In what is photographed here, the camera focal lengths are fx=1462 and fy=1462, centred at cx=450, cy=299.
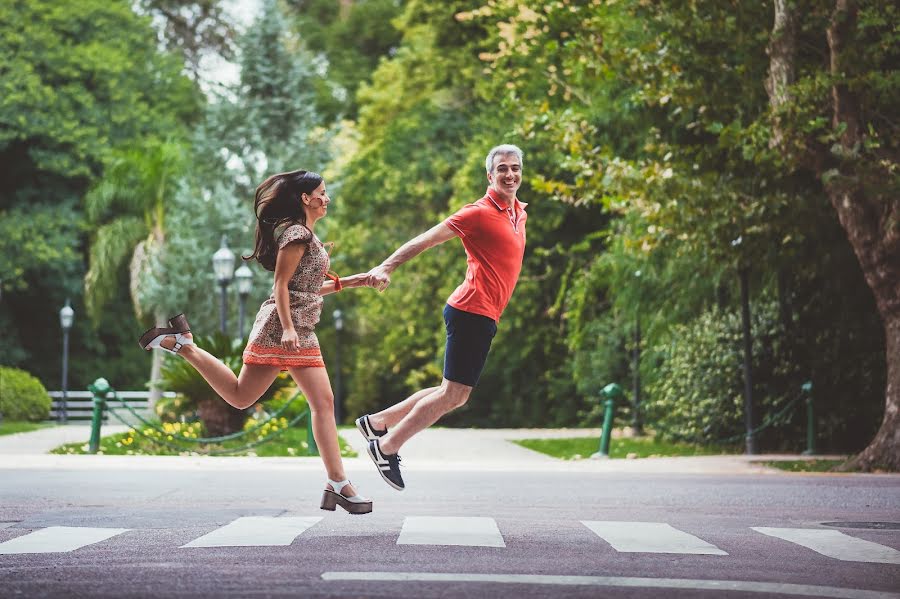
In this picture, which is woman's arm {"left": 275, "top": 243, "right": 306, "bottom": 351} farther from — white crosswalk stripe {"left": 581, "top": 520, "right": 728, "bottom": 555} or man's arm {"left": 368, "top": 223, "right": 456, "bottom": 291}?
white crosswalk stripe {"left": 581, "top": 520, "right": 728, "bottom": 555}

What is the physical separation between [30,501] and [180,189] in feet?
114

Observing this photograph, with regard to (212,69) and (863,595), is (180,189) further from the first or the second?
(863,595)

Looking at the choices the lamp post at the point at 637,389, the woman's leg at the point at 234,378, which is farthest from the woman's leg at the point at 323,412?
the lamp post at the point at 637,389

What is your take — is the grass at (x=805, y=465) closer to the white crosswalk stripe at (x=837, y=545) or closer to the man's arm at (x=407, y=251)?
the white crosswalk stripe at (x=837, y=545)

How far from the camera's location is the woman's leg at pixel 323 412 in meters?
8.42

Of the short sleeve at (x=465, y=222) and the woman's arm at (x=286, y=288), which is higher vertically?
the short sleeve at (x=465, y=222)

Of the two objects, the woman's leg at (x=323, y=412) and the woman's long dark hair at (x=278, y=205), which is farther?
the woman's long dark hair at (x=278, y=205)

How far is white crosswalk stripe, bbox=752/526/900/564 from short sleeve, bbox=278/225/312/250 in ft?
11.1

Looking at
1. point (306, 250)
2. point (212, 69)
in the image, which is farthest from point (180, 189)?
point (306, 250)

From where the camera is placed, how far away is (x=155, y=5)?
55.2 metres

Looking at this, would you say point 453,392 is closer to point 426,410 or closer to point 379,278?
point 426,410

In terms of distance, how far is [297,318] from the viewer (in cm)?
837

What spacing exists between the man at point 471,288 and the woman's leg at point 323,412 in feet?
1.43

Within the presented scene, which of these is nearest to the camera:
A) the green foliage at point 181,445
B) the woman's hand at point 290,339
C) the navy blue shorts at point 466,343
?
the woman's hand at point 290,339
